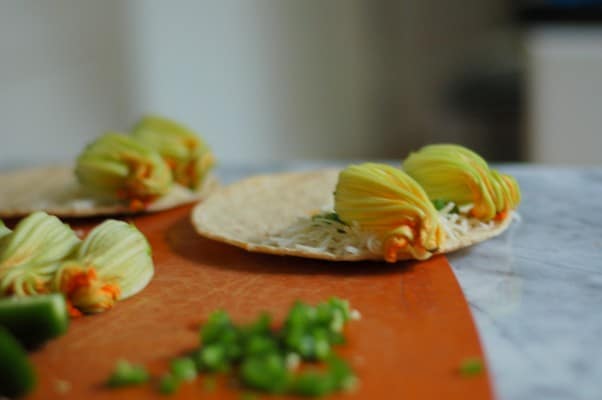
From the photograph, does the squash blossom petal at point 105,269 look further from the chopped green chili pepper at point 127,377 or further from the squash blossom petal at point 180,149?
the squash blossom petal at point 180,149

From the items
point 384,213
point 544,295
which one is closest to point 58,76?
point 384,213

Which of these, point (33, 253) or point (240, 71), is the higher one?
point (33, 253)

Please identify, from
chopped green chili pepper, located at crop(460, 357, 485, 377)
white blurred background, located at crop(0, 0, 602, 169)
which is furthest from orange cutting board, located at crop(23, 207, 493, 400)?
white blurred background, located at crop(0, 0, 602, 169)

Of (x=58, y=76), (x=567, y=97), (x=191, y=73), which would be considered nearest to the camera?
(x=567, y=97)

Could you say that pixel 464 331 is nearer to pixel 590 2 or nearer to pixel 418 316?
pixel 418 316

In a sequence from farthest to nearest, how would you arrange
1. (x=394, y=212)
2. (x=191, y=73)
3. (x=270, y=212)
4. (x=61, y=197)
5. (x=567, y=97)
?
(x=191, y=73) → (x=567, y=97) → (x=61, y=197) → (x=270, y=212) → (x=394, y=212)

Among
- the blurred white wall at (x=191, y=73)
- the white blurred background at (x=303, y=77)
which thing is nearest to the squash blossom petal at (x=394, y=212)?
the white blurred background at (x=303, y=77)

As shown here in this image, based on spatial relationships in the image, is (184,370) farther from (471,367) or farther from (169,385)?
(471,367)
